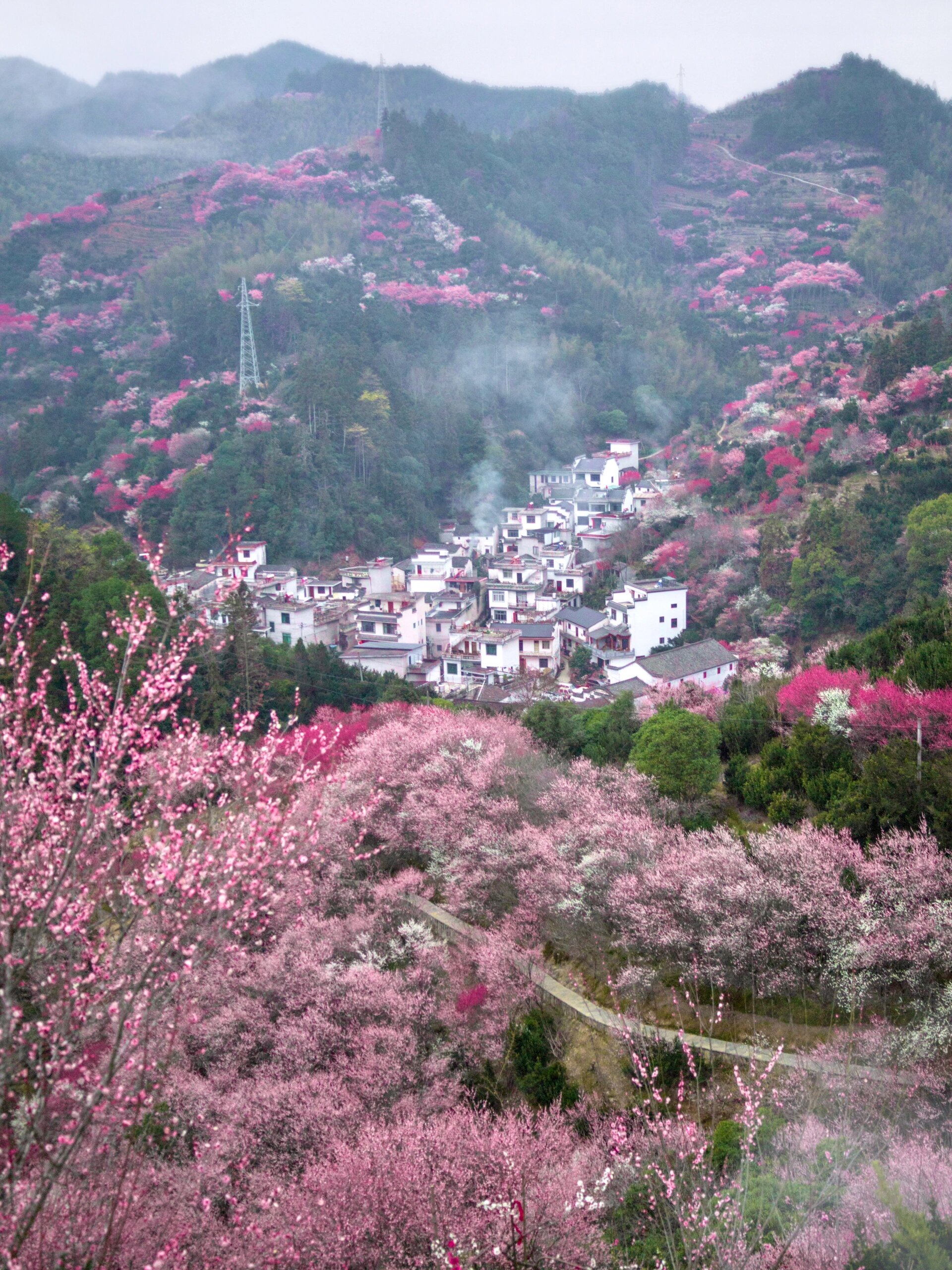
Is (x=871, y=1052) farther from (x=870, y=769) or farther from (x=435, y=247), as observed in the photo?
(x=435, y=247)

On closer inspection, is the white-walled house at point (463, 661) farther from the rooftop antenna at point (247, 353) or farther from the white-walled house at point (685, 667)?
the rooftop antenna at point (247, 353)

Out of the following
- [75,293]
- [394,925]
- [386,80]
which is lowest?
[394,925]

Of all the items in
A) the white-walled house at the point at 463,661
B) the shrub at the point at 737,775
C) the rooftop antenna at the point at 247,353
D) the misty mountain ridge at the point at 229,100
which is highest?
the misty mountain ridge at the point at 229,100

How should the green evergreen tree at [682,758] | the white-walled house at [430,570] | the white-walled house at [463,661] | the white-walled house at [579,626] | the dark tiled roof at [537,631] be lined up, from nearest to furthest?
1. the green evergreen tree at [682,758]
2. the white-walled house at [463,661]
3. the dark tiled roof at [537,631]
4. the white-walled house at [579,626]
5. the white-walled house at [430,570]

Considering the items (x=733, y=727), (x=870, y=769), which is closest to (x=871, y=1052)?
(x=870, y=769)

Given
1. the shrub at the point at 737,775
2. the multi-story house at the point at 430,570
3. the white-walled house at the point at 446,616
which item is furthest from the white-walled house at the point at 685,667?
the multi-story house at the point at 430,570

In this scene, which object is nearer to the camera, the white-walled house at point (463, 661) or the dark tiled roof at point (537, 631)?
the white-walled house at point (463, 661)

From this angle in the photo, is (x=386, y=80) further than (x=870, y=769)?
Yes
